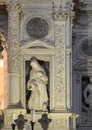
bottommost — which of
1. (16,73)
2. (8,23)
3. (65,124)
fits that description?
(65,124)

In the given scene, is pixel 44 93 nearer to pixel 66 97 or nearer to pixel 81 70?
pixel 66 97

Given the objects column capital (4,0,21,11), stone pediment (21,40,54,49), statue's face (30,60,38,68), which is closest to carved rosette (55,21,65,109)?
stone pediment (21,40,54,49)

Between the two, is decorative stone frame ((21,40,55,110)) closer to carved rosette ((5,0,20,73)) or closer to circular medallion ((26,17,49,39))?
carved rosette ((5,0,20,73))

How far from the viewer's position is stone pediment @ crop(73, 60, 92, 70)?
2905cm

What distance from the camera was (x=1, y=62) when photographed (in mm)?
29766

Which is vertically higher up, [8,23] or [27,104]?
[8,23]

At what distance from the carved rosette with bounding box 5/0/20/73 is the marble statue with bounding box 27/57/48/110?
1.81 feet

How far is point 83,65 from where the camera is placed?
1145 inches

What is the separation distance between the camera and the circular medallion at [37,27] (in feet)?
87.1

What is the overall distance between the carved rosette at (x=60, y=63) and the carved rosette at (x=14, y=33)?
126 cm

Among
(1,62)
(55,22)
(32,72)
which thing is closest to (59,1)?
(55,22)

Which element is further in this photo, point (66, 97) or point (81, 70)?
point (81, 70)

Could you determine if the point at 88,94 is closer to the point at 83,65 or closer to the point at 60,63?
the point at 83,65

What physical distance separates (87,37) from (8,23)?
12.9 ft
